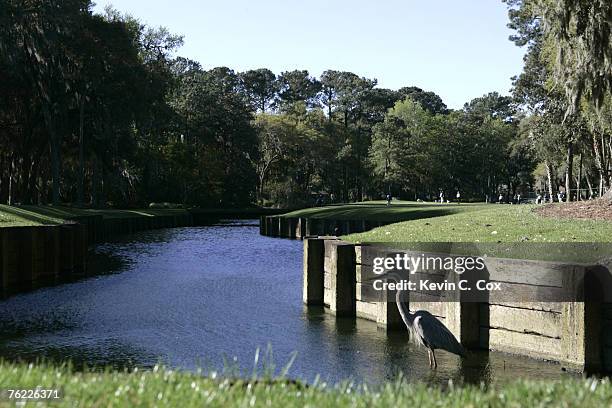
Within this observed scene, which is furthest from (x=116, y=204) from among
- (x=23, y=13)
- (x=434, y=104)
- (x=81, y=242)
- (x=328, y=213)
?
(x=434, y=104)

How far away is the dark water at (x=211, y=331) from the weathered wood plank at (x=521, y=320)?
62 centimetres

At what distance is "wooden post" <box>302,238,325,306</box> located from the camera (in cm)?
2220

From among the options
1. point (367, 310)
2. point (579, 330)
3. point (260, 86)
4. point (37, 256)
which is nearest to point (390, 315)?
point (367, 310)

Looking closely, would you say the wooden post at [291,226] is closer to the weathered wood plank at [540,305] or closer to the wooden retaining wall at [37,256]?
the wooden retaining wall at [37,256]

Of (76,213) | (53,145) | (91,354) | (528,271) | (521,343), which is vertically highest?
(53,145)

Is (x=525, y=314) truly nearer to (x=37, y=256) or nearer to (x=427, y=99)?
(x=37, y=256)

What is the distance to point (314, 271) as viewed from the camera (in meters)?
22.3

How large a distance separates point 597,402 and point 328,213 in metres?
55.6

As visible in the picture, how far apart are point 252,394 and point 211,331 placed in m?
11.9

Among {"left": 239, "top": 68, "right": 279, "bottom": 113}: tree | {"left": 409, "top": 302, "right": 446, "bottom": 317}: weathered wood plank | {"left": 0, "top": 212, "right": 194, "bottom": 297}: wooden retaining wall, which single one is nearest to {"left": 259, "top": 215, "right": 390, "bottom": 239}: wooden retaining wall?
{"left": 0, "top": 212, "right": 194, "bottom": 297}: wooden retaining wall

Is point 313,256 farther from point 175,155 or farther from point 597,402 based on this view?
point 175,155

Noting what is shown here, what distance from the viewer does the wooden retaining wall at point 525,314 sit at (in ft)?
45.5

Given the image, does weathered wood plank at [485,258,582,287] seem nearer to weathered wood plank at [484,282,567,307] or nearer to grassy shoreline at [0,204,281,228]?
weathered wood plank at [484,282,567,307]

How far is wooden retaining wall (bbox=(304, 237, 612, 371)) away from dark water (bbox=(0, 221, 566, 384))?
1.29 ft
